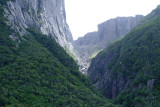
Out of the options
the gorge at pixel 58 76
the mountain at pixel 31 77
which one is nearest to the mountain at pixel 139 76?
the gorge at pixel 58 76

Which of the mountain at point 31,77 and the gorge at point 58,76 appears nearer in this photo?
the mountain at point 31,77

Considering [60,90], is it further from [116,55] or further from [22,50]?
[116,55]

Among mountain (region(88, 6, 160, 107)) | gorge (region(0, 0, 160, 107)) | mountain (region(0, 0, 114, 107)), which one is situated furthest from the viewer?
mountain (region(88, 6, 160, 107))

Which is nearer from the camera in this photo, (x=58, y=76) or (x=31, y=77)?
(x=31, y=77)

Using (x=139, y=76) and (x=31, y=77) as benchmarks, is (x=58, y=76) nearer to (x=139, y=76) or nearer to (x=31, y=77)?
(x=31, y=77)

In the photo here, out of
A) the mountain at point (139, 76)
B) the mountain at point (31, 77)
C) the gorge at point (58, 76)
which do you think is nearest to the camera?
the mountain at point (31, 77)

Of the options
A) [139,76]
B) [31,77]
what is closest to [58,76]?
[31,77]

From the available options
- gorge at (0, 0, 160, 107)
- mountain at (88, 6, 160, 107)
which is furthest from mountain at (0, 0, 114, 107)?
mountain at (88, 6, 160, 107)

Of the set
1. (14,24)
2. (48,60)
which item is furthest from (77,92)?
(14,24)

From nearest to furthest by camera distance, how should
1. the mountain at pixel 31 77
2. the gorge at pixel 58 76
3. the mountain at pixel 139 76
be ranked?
the mountain at pixel 31 77 < the gorge at pixel 58 76 < the mountain at pixel 139 76

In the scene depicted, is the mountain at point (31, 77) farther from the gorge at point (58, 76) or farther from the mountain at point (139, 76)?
the mountain at point (139, 76)

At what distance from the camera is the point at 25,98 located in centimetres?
4706

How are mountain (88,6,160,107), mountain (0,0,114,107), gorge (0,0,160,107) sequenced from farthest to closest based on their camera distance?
mountain (88,6,160,107), gorge (0,0,160,107), mountain (0,0,114,107)

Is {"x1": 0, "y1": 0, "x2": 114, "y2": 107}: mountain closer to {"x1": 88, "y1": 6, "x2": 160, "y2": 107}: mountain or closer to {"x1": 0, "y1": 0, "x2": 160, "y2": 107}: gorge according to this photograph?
{"x1": 0, "y1": 0, "x2": 160, "y2": 107}: gorge
